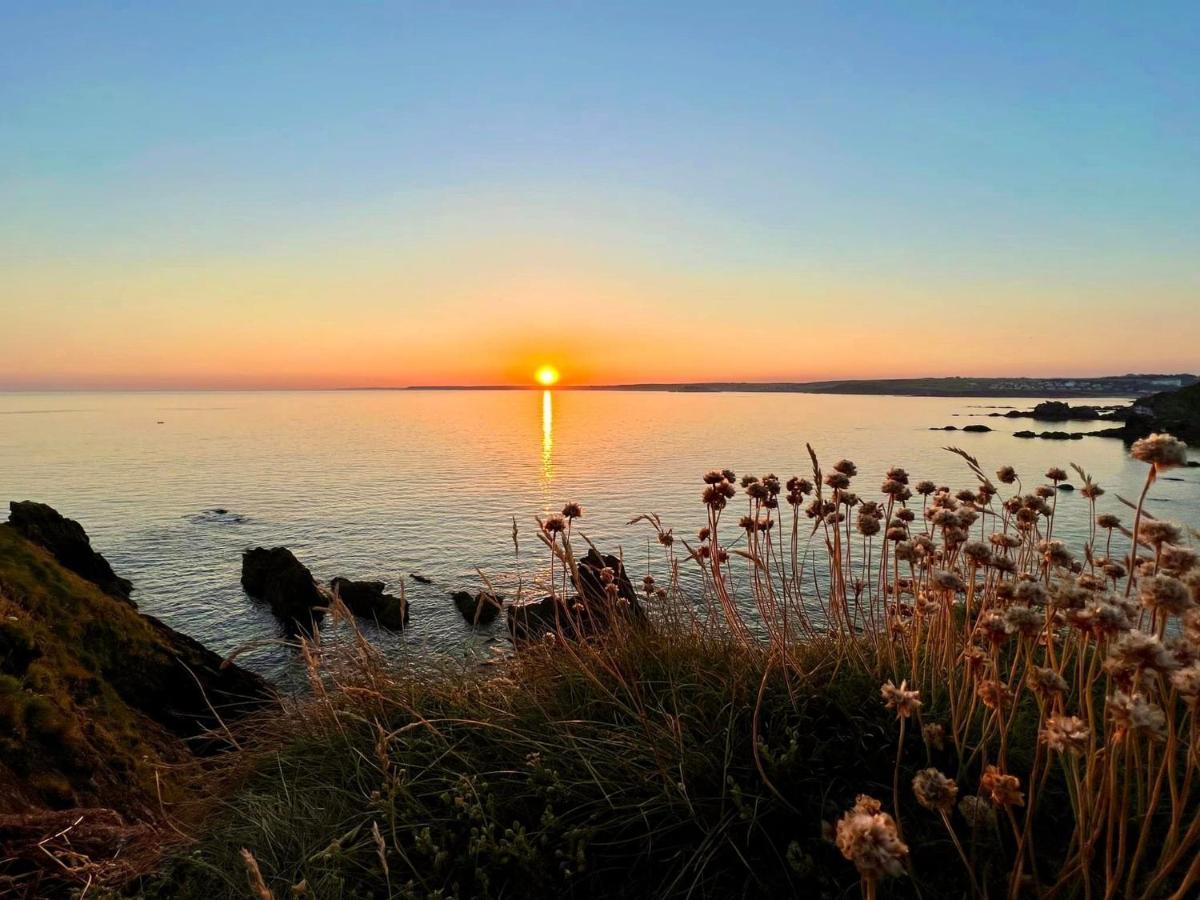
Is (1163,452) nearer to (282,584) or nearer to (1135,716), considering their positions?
(1135,716)

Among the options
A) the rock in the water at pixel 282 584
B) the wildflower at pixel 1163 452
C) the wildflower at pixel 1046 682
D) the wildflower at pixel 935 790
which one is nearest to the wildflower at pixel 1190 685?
the wildflower at pixel 1046 682

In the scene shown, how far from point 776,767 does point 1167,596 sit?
2187mm

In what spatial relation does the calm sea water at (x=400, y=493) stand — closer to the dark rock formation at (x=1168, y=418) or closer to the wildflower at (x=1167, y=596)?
the dark rock formation at (x=1168, y=418)

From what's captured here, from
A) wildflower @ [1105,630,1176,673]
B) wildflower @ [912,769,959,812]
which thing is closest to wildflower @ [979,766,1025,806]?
wildflower @ [912,769,959,812]

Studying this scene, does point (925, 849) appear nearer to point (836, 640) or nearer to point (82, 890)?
point (836, 640)

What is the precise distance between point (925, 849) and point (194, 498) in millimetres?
51044

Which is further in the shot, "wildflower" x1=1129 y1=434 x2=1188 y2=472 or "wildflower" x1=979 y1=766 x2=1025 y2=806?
"wildflower" x1=1129 y1=434 x2=1188 y2=472

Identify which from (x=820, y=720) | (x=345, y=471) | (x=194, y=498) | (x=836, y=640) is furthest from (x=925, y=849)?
(x=345, y=471)

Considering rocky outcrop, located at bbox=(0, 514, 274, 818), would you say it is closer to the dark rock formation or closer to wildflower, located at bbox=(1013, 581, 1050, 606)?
wildflower, located at bbox=(1013, 581, 1050, 606)

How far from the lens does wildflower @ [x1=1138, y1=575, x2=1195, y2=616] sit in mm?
2242

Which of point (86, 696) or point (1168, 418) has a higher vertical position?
point (1168, 418)

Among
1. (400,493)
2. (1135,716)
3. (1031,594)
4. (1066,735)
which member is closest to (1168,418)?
(400,493)

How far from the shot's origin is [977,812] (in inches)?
112

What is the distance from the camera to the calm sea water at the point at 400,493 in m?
25.2
